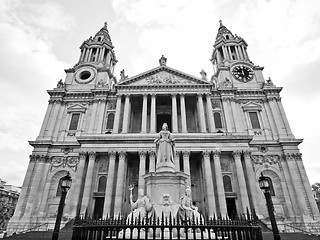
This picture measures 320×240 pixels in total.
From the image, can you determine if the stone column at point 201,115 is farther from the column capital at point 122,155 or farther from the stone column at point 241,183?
the column capital at point 122,155

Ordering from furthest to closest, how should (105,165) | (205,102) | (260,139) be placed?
(205,102) → (260,139) → (105,165)

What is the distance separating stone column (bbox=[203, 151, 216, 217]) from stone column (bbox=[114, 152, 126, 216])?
881 cm

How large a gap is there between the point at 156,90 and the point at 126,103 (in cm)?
473

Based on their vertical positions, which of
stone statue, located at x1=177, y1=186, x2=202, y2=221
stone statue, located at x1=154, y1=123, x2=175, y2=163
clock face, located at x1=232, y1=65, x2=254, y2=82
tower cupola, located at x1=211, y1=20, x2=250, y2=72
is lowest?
stone statue, located at x1=177, y1=186, x2=202, y2=221

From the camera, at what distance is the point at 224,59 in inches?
1540

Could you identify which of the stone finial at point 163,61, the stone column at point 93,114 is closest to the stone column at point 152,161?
the stone column at point 93,114

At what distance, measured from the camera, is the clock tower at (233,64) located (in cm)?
3497

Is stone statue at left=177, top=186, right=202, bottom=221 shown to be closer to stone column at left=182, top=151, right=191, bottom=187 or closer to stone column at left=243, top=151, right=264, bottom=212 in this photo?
stone column at left=182, top=151, right=191, bottom=187

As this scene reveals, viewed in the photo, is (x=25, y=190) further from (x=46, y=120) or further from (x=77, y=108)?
(x=77, y=108)

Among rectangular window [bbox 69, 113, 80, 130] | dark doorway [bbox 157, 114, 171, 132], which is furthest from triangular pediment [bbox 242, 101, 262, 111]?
rectangular window [bbox 69, 113, 80, 130]

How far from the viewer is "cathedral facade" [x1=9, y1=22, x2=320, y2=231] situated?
23.1 m

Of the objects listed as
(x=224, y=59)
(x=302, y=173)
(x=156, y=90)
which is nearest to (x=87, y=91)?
(x=156, y=90)

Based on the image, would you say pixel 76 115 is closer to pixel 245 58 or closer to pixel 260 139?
pixel 260 139

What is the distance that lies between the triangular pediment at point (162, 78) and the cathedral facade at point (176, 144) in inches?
6.0
